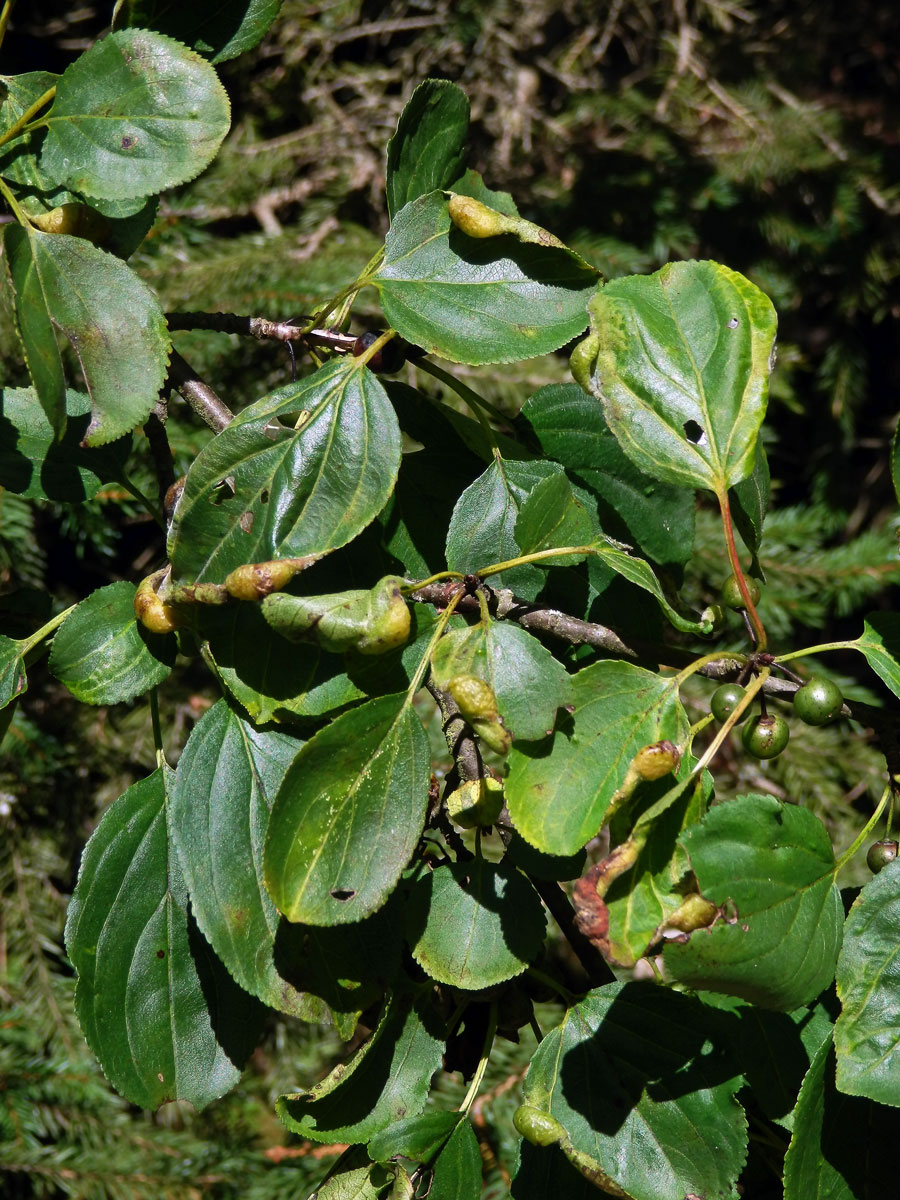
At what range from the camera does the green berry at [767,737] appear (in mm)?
513

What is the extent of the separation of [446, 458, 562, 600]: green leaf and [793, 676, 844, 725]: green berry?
155mm

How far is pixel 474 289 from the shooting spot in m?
0.56

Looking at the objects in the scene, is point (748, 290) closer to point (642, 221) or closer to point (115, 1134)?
point (642, 221)

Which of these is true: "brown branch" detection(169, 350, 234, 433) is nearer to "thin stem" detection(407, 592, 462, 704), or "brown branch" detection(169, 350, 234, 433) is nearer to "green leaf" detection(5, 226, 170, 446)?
"green leaf" detection(5, 226, 170, 446)

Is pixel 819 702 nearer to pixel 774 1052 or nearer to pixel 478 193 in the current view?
pixel 774 1052

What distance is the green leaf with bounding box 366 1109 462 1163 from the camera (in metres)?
0.54

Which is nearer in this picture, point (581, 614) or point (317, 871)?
point (317, 871)

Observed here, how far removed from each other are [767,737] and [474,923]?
Result: 0.18 m

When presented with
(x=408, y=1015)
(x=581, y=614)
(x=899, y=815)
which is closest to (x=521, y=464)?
(x=581, y=614)

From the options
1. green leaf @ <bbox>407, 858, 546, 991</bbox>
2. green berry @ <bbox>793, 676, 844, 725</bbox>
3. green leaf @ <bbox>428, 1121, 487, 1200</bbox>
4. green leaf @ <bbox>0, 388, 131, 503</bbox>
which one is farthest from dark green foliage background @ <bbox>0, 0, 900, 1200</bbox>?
green berry @ <bbox>793, 676, 844, 725</bbox>

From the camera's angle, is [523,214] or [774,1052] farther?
[523,214]

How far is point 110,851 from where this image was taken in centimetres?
60

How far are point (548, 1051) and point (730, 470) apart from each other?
0.35 meters

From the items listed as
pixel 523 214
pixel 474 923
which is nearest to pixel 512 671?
pixel 474 923
